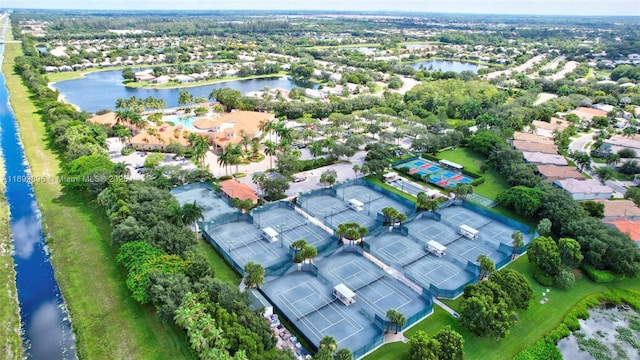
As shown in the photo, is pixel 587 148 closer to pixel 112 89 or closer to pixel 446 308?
pixel 446 308

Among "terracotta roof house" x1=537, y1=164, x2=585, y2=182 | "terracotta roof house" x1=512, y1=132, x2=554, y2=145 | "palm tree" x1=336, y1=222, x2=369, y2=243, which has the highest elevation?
"palm tree" x1=336, y1=222, x2=369, y2=243

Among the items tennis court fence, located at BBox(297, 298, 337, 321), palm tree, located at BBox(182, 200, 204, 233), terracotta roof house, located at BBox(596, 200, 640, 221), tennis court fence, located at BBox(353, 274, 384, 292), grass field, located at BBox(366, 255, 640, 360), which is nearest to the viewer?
grass field, located at BBox(366, 255, 640, 360)

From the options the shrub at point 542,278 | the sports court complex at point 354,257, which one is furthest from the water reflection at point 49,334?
the shrub at point 542,278

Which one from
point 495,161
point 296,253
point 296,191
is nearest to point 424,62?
point 495,161

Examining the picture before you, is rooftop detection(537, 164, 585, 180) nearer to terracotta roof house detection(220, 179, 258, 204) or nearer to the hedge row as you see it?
the hedge row

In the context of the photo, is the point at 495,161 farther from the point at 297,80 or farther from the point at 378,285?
the point at 297,80

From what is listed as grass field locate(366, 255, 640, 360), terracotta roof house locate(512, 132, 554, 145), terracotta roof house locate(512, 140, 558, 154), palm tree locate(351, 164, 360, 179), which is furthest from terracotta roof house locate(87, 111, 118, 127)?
terracotta roof house locate(512, 132, 554, 145)
